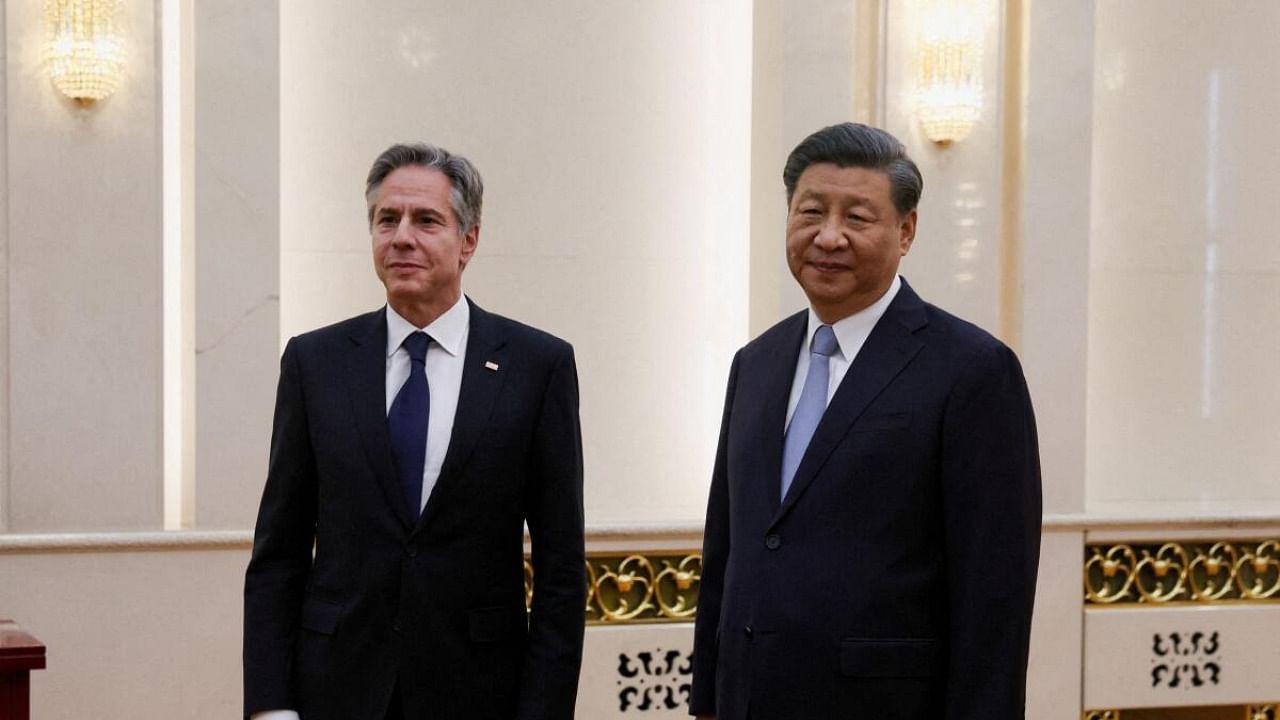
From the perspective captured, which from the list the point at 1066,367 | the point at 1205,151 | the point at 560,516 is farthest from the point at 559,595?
the point at 1205,151

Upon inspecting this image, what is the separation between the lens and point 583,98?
5.36m

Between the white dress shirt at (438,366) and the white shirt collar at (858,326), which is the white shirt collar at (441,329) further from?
the white shirt collar at (858,326)

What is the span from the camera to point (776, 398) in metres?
2.43

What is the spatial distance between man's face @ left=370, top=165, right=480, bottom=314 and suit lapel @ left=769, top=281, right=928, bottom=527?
2.24 feet

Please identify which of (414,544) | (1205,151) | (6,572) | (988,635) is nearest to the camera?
(988,635)

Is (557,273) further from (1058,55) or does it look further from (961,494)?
(961,494)

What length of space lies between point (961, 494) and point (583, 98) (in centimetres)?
341

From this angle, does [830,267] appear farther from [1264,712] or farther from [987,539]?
[1264,712]

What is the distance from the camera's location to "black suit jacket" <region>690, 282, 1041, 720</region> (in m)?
2.22

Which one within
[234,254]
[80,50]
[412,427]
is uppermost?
[80,50]

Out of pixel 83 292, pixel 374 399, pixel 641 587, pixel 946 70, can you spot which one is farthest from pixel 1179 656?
pixel 83 292

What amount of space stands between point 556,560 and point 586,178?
3.02 m

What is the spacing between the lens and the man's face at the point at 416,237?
8.09 feet

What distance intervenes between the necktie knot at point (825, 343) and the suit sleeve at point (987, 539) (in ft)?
0.78
